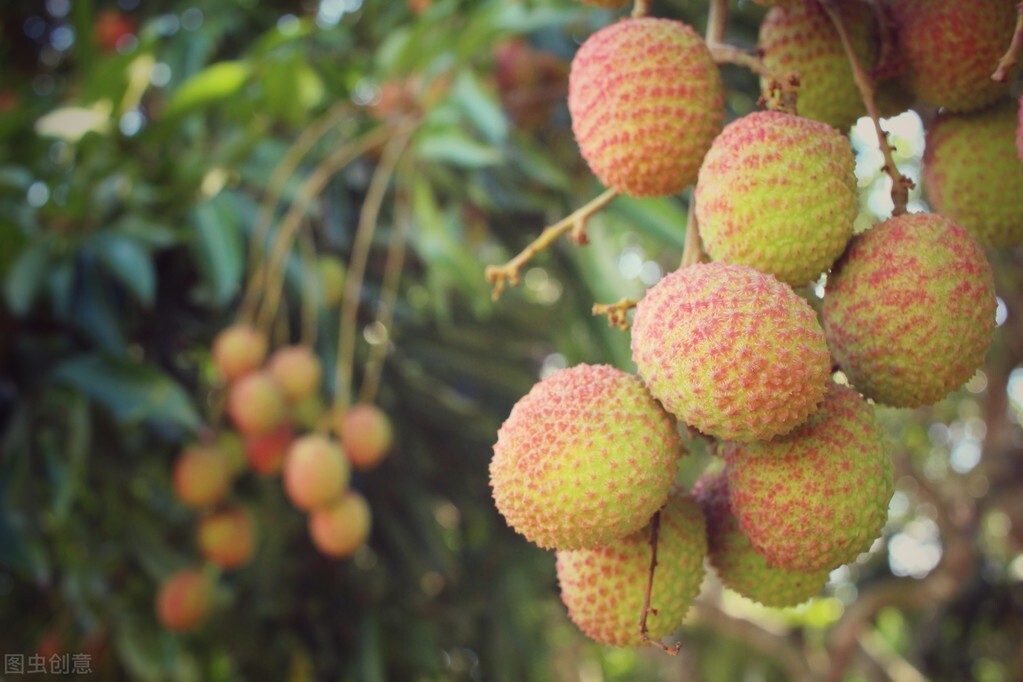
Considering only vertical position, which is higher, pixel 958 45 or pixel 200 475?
pixel 958 45

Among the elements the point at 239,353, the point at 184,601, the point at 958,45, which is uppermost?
the point at 958,45

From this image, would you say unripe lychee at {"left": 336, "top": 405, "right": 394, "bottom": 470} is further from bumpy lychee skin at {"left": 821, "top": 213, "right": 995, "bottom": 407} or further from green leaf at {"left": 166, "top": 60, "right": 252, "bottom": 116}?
bumpy lychee skin at {"left": 821, "top": 213, "right": 995, "bottom": 407}

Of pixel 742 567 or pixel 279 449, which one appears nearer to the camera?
pixel 742 567

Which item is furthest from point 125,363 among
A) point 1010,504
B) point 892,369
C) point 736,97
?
point 1010,504

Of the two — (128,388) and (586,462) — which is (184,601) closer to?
(128,388)

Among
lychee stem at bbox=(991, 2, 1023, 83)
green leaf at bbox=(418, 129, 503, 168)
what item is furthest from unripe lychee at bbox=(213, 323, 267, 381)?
lychee stem at bbox=(991, 2, 1023, 83)

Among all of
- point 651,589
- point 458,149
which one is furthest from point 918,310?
point 458,149

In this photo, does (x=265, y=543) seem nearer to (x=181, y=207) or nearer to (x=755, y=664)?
(x=181, y=207)

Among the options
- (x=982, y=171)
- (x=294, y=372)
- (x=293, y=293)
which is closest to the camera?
(x=982, y=171)
